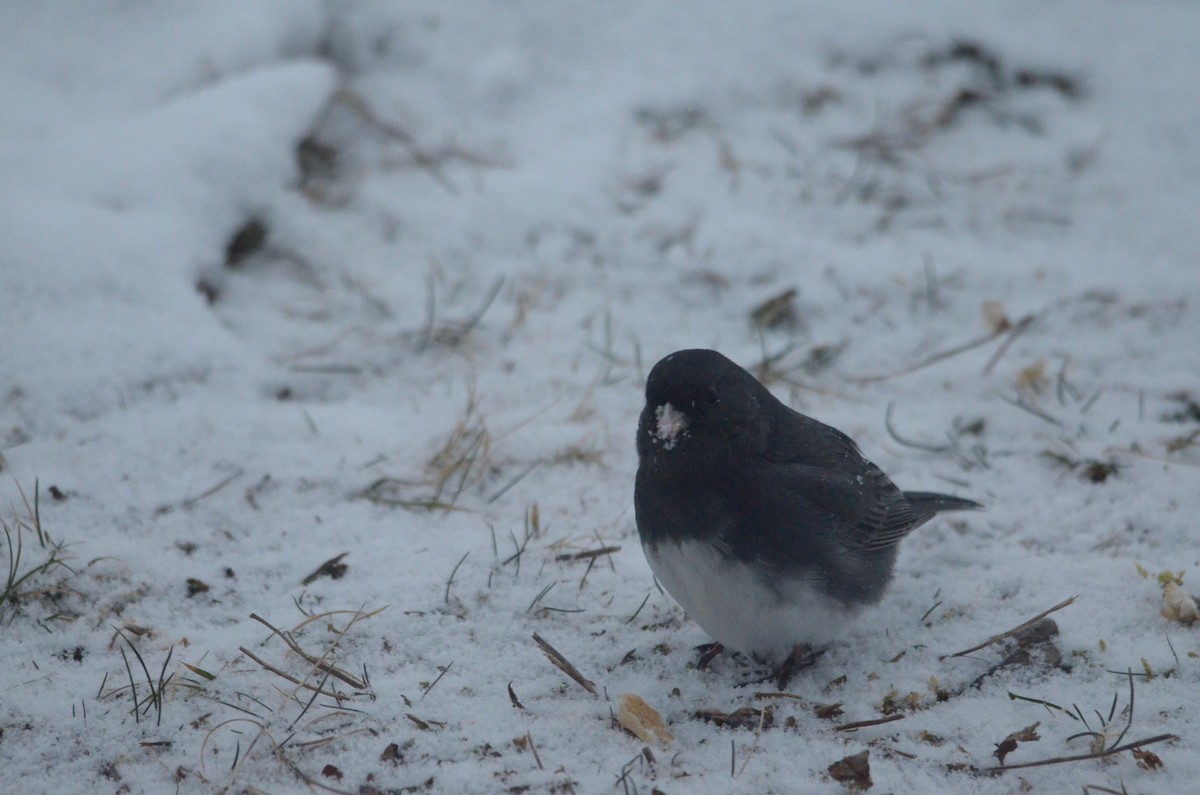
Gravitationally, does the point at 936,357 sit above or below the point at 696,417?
below

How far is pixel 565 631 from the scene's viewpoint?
9.56 feet

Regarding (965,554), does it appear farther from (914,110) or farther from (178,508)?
(914,110)

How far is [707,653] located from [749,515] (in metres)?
0.52

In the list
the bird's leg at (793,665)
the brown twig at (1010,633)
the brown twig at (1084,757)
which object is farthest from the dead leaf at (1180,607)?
the bird's leg at (793,665)

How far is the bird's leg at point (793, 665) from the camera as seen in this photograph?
2.75 meters

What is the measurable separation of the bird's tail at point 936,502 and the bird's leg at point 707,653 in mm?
761

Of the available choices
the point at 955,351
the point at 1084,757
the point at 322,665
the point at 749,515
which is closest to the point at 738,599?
the point at 749,515

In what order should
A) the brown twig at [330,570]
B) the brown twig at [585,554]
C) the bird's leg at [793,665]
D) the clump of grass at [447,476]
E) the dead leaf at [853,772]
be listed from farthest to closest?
1. the clump of grass at [447,476]
2. the brown twig at [585,554]
3. the brown twig at [330,570]
4. the bird's leg at [793,665]
5. the dead leaf at [853,772]

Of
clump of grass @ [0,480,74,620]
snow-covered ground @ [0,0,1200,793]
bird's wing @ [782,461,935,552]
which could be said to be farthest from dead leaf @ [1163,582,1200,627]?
clump of grass @ [0,480,74,620]

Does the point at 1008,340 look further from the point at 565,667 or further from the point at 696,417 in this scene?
the point at 565,667

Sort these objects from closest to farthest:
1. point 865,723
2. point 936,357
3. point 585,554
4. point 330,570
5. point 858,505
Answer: point 865,723 → point 858,505 → point 330,570 → point 585,554 → point 936,357

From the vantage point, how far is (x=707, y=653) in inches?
113

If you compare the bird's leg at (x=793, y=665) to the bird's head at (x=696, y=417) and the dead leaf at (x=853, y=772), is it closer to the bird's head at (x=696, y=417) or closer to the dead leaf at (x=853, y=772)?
the dead leaf at (x=853, y=772)

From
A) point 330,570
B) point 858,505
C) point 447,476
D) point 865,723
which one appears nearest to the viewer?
point 865,723
